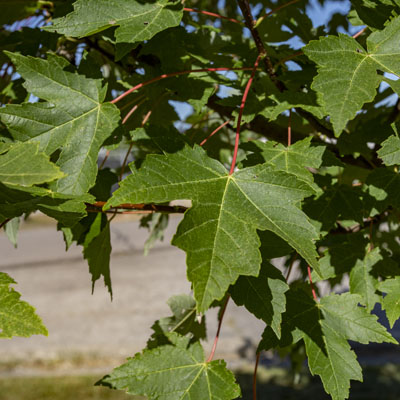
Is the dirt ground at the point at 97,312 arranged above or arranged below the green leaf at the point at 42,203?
below

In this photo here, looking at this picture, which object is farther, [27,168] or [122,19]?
[122,19]

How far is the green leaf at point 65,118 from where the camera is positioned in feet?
3.38

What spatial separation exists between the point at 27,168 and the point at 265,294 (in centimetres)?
47

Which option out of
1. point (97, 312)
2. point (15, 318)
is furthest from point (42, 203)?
point (97, 312)

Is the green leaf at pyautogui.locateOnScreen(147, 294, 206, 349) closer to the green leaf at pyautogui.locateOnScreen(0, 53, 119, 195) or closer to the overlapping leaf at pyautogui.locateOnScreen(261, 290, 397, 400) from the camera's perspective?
the overlapping leaf at pyautogui.locateOnScreen(261, 290, 397, 400)

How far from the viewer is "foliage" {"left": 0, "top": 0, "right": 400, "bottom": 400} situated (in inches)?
33.3

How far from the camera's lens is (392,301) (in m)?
1.06

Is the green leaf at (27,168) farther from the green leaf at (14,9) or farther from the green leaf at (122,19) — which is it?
the green leaf at (14,9)

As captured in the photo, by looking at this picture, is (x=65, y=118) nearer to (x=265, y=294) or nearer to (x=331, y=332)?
(x=265, y=294)

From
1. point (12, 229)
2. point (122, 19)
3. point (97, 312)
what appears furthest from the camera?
point (97, 312)

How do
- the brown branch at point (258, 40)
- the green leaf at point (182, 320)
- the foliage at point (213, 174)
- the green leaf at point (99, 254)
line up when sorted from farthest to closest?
the green leaf at point (182, 320) → the green leaf at point (99, 254) → the brown branch at point (258, 40) → the foliage at point (213, 174)

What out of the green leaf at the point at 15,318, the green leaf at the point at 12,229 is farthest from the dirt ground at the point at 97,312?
the green leaf at the point at 15,318

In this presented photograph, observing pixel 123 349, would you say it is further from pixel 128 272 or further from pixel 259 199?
pixel 259 199

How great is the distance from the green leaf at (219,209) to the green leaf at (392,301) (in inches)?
13.0
